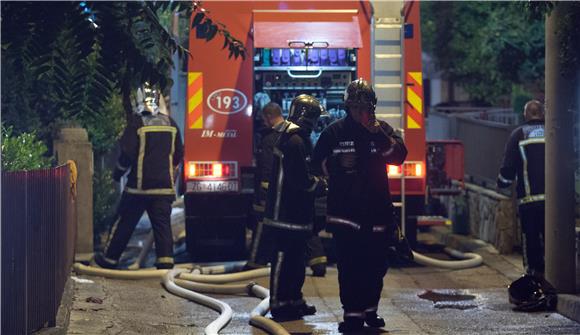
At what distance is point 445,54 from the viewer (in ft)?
96.5


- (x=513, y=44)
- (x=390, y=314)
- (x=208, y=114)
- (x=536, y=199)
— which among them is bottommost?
(x=390, y=314)

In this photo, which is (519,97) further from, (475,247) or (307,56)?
(307,56)

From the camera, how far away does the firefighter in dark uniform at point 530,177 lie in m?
11.2

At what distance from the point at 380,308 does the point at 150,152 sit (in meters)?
3.09

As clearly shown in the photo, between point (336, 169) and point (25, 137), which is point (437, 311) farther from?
point (25, 137)

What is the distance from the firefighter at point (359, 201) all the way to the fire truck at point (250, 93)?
3.44 meters

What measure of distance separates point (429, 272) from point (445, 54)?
17.5 m

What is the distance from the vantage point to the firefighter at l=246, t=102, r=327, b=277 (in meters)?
11.7

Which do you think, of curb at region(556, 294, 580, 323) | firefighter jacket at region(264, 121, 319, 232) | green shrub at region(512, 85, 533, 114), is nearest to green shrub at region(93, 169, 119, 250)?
firefighter jacket at region(264, 121, 319, 232)

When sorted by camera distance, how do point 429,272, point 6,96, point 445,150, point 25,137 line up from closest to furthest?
1. point 25,137
2. point 6,96
3. point 429,272
4. point 445,150

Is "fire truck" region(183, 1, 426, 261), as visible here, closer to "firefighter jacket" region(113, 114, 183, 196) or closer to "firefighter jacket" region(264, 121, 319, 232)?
"firefighter jacket" region(113, 114, 183, 196)

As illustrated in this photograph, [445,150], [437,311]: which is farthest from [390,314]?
[445,150]

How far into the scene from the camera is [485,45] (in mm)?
21359

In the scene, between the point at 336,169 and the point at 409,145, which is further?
the point at 409,145
